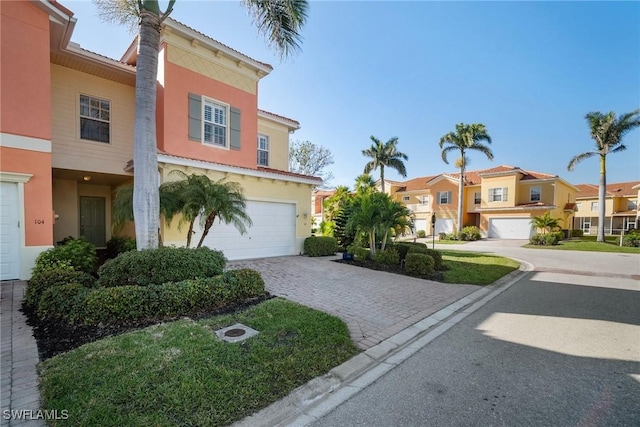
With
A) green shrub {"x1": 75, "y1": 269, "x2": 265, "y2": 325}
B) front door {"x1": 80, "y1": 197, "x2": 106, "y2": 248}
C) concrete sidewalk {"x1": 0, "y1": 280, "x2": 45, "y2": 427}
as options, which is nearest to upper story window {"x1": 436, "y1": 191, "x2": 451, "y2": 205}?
green shrub {"x1": 75, "y1": 269, "x2": 265, "y2": 325}

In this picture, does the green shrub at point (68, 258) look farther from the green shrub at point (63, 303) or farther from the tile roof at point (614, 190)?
the tile roof at point (614, 190)

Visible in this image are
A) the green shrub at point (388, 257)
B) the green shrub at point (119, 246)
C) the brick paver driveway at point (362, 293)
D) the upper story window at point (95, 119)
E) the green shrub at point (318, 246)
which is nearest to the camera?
the brick paver driveway at point (362, 293)

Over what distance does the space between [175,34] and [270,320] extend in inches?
429

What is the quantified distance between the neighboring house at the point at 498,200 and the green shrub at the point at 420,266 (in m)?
22.9

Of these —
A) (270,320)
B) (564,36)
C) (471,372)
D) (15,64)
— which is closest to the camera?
(471,372)

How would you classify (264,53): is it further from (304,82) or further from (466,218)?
(466,218)

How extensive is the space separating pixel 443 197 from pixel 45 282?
118 ft

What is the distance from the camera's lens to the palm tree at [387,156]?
2941cm

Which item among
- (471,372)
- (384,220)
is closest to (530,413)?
(471,372)

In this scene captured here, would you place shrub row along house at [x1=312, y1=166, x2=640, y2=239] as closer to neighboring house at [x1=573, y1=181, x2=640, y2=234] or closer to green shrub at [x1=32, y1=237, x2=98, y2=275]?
neighboring house at [x1=573, y1=181, x2=640, y2=234]

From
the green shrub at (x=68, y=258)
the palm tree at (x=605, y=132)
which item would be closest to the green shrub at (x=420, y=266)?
the green shrub at (x=68, y=258)

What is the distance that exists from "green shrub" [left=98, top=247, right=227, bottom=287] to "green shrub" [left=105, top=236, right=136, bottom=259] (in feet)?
14.3

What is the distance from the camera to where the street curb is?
2744mm

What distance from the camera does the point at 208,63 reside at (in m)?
11.2
